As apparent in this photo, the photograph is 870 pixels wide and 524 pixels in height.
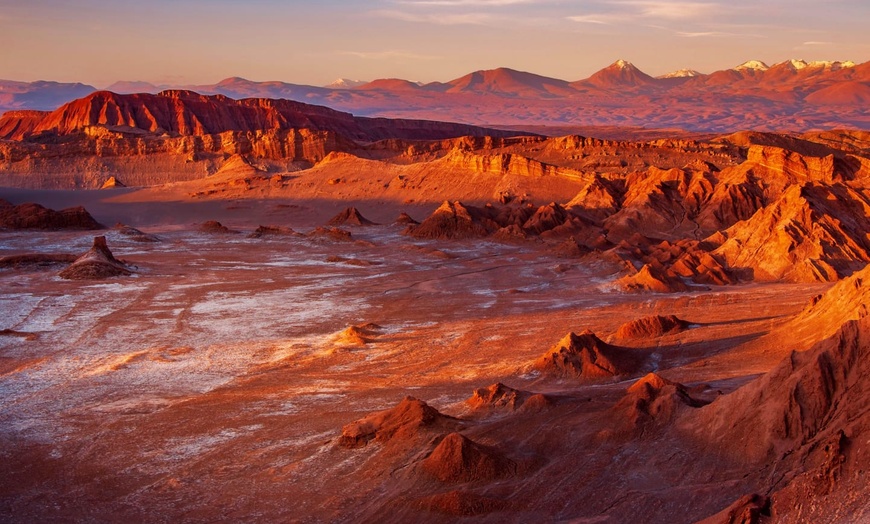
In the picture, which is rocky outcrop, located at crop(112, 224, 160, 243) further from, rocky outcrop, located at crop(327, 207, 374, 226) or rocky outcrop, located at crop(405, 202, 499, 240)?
rocky outcrop, located at crop(405, 202, 499, 240)

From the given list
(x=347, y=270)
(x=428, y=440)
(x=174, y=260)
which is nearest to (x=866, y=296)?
(x=428, y=440)

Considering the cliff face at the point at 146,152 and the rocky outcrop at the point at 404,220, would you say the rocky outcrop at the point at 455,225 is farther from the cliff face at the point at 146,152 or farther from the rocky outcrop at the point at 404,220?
the cliff face at the point at 146,152

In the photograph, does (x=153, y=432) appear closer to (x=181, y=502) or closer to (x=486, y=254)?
(x=181, y=502)

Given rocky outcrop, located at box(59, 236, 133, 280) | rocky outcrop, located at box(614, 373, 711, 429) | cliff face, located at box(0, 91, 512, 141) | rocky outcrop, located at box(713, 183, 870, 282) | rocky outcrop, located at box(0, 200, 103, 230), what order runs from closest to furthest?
rocky outcrop, located at box(614, 373, 711, 429)
rocky outcrop, located at box(713, 183, 870, 282)
rocky outcrop, located at box(59, 236, 133, 280)
rocky outcrop, located at box(0, 200, 103, 230)
cliff face, located at box(0, 91, 512, 141)

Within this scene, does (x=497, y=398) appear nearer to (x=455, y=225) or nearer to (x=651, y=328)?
(x=651, y=328)

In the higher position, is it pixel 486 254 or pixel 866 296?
pixel 866 296

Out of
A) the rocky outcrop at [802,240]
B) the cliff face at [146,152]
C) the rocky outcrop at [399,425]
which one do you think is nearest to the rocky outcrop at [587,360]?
the rocky outcrop at [399,425]

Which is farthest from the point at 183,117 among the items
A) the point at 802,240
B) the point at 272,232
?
the point at 802,240

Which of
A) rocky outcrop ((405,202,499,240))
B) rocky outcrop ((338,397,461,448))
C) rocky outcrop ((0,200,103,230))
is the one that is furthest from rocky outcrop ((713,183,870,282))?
rocky outcrop ((0,200,103,230))
